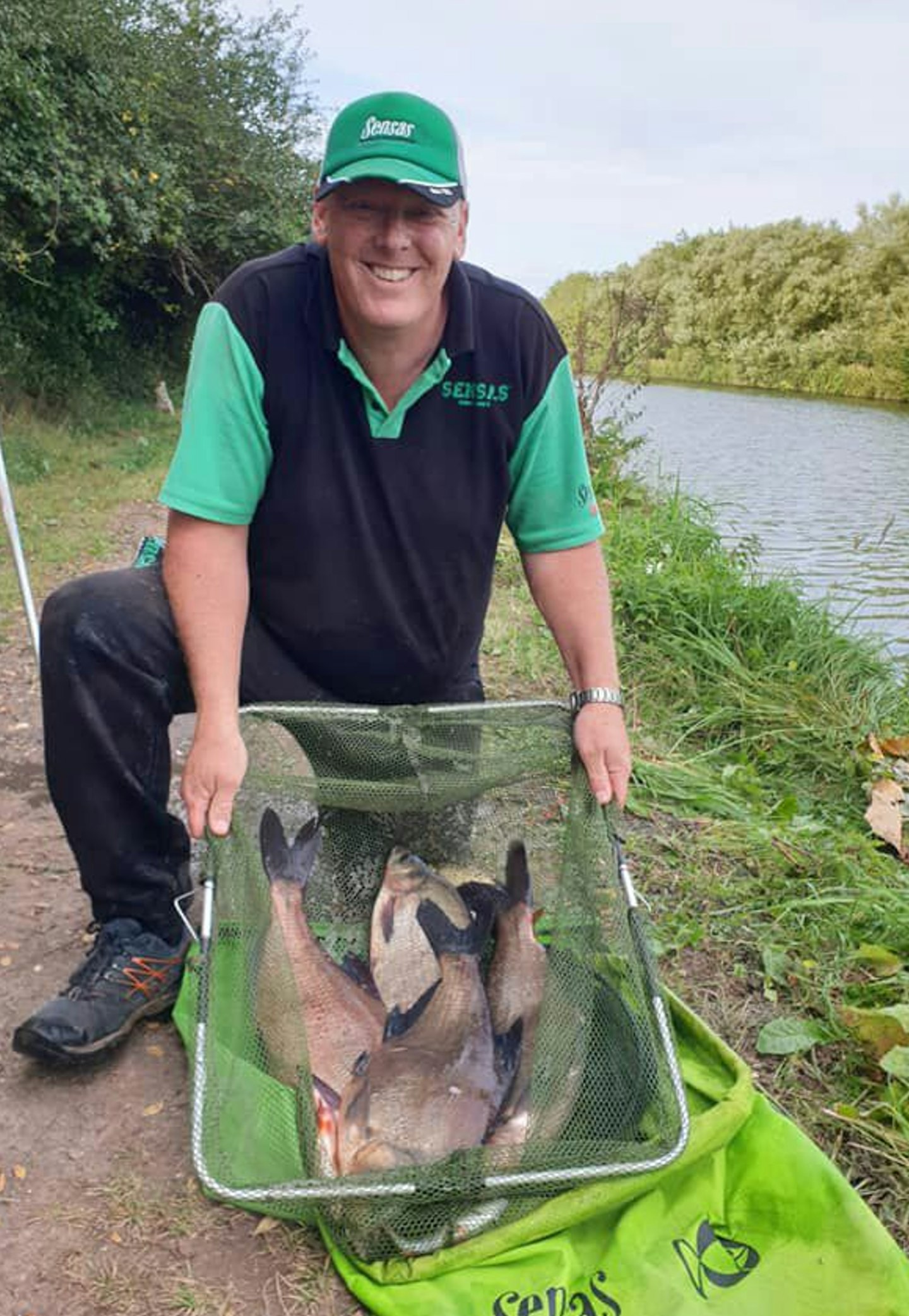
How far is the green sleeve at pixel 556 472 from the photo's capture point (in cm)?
238

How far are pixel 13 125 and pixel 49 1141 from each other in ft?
32.6

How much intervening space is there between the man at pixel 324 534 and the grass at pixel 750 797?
0.75m

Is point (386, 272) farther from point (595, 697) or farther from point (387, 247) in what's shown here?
point (595, 697)

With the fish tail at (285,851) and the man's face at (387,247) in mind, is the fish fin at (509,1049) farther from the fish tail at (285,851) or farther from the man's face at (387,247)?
the man's face at (387,247)

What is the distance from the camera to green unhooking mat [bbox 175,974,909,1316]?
1.62 m

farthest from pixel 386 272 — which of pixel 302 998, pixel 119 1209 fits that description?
pixel 119 1209

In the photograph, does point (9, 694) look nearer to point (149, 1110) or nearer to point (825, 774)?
point (149, 1110)

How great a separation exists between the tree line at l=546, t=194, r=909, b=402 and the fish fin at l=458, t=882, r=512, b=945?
2341 centimetres

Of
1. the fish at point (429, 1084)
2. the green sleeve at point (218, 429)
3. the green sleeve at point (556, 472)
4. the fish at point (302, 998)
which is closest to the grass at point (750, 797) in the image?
the fish at point (429, 1084)

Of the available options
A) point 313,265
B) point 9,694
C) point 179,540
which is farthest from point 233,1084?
point 9,694

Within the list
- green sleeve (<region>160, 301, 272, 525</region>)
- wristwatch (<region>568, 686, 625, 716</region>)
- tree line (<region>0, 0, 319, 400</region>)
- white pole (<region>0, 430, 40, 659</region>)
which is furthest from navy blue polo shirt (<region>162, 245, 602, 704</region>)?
tree line (<region>0, 0, 319, 400</region>)

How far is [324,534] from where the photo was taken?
230cm

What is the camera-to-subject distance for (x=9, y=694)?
4.27 meters

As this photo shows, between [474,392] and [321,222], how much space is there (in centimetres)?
50
